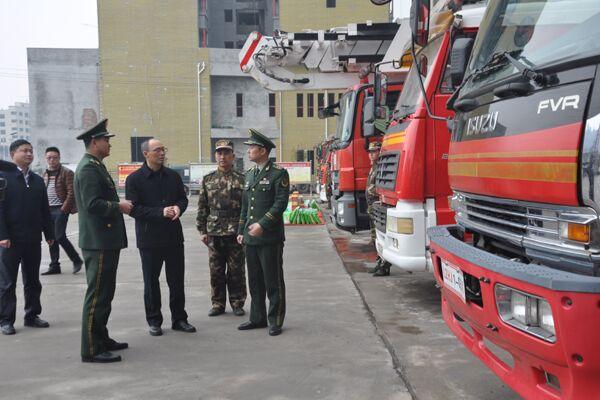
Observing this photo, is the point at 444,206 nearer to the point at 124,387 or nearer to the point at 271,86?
the point at 124,387

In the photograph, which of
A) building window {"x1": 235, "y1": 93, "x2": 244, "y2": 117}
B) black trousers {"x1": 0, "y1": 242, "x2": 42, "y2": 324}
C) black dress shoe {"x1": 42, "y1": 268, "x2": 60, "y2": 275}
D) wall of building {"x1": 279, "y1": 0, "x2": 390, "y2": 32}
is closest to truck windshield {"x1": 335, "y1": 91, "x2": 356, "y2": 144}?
black dress shoe {"x1": 42, "y1": 268, "x2": 60, "y2": 275}

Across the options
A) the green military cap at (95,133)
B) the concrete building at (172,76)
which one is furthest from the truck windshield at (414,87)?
the concrete building at (172,76)

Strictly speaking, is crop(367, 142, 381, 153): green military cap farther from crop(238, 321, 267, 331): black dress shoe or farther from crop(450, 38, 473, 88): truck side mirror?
crop(450, 38, 473, 88): truck side mirror

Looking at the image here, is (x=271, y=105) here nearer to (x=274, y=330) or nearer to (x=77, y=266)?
(x=77, y=266)

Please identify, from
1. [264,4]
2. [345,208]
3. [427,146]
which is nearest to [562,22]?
[427,146]

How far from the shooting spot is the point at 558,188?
2.22 m

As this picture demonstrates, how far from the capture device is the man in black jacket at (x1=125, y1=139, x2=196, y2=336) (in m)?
4.94

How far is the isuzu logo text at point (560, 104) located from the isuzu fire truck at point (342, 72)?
223 inches

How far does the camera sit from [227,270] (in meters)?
5.87

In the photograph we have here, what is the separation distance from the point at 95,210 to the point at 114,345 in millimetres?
1220

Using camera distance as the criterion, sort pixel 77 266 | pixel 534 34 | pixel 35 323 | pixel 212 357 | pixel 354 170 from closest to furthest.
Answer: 1. pixel 534 34
2. pixel 212 357
3. pixel 35 323
4. pixel 77 266
5. pixel 354 170

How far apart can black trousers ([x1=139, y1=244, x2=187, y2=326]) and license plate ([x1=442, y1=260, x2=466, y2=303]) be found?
2759 millimetres

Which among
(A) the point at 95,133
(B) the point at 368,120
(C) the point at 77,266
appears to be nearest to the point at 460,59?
(A) the point at 95,133

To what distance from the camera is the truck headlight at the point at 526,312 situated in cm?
222
